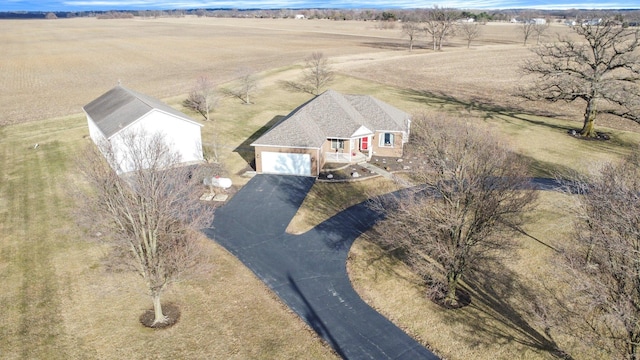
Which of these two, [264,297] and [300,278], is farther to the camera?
[300,278]

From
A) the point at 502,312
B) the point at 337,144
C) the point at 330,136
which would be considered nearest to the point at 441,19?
the point at 337,144

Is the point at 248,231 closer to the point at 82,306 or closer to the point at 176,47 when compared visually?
the point at 82,306

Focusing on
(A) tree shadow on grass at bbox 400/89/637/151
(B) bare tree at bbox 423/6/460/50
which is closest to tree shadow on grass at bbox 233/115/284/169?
(A) tree shadow on grass at bbox 400/89/637/151

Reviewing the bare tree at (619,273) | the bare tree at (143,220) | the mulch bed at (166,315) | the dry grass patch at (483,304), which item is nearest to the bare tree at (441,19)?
the dry grass patch at (483,304)

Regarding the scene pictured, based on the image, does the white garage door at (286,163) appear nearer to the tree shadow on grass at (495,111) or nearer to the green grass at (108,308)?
the green grass at (108,308)

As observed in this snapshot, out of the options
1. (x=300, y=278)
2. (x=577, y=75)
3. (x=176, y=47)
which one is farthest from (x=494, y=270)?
(x=176, y=47)

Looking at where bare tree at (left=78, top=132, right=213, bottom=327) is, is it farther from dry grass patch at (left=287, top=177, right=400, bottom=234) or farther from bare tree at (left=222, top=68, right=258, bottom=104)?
bare tree at (left=222, top=68, right=258, bottom=104)
